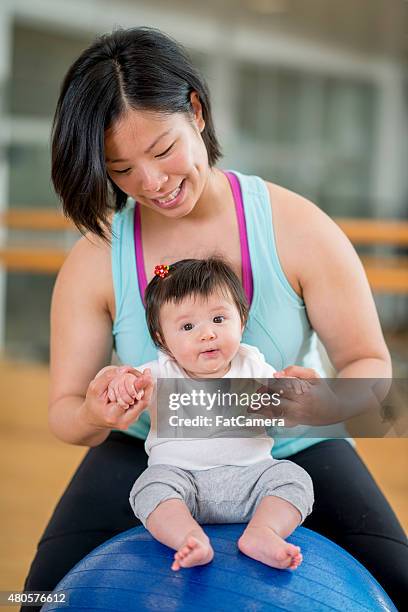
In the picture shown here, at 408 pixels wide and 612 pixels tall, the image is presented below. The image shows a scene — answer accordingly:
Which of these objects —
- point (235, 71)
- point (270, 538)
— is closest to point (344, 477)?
point (270, 538)

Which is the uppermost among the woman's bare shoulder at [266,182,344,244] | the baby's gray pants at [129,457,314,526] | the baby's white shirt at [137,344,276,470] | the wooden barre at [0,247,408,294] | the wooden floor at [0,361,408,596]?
the woman's bare shoulder at [266,182,344,244]

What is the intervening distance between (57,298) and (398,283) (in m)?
1.90

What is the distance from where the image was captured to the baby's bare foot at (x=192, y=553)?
0.90 m

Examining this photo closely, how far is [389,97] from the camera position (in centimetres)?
657

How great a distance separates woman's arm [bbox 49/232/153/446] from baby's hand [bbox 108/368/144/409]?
21 cm

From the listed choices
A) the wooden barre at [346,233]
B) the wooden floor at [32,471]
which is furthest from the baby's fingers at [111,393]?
the wooden barre at [346,233]

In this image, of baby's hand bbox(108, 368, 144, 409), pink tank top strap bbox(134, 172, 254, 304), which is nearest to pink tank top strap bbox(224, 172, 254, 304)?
pink tank top strap bbox(134, 172, 254, 304)

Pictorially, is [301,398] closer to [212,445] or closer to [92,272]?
[212,445]

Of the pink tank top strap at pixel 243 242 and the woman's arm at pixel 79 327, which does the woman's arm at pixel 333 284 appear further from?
the woman's arm at pixel 79 327

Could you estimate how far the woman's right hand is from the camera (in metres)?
0.92

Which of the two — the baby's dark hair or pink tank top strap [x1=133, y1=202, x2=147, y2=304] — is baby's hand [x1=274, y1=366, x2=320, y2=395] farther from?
pink tank top strap [x1=133, y1=202, x2=147, y2=304]

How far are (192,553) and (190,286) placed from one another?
Result: 0.91 feet

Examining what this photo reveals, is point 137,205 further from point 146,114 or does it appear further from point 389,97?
point 389,97

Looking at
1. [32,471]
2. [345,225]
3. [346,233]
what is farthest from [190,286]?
[345,225]
